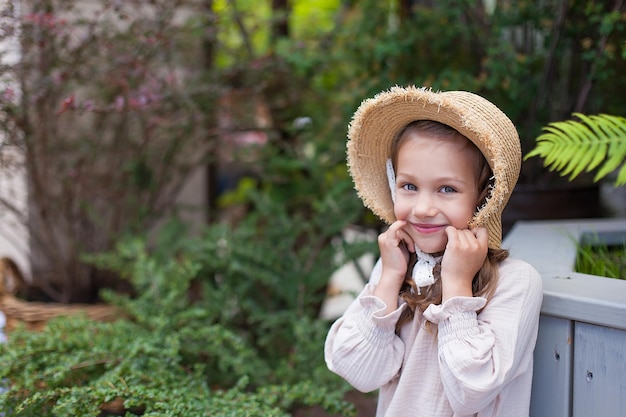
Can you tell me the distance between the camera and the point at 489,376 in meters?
1.36

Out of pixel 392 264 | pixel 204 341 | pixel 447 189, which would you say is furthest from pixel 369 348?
pixel 204 341

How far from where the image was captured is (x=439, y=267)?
1.59m

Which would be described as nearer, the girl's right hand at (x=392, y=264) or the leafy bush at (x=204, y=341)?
the girl's right hand at (x=392, y=264)

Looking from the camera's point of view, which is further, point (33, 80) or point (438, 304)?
point (33, 80)

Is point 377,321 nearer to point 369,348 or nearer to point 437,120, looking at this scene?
point 369,348

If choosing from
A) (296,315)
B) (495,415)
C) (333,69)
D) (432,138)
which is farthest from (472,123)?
(333,69)

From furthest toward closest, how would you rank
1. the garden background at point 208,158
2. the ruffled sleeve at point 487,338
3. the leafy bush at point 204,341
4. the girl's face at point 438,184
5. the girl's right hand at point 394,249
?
the garden background at point 208,158
the leafy bush at point 204,341
the girl's right hand at point 394,249
the girl's face at point 438,184
the ruffled sleeve at point 487,338

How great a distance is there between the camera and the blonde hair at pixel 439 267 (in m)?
1.51

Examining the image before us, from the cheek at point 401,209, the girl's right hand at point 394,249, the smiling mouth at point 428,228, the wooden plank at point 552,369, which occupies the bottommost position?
the wooden plank at point 552,369

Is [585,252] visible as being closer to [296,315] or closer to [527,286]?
[527,286]

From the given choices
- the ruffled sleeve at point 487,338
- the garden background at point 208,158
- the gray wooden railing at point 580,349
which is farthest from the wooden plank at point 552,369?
the garden background at point 208,158

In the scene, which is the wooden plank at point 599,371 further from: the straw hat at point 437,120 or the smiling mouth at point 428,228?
the smiling mouth at point 428,228

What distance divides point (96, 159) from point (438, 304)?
2.40 metres

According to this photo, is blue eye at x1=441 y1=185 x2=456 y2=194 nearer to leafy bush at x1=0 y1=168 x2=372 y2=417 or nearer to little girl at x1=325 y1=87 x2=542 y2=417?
little girl at x1=325 y1=87 x2=542 y2=417
